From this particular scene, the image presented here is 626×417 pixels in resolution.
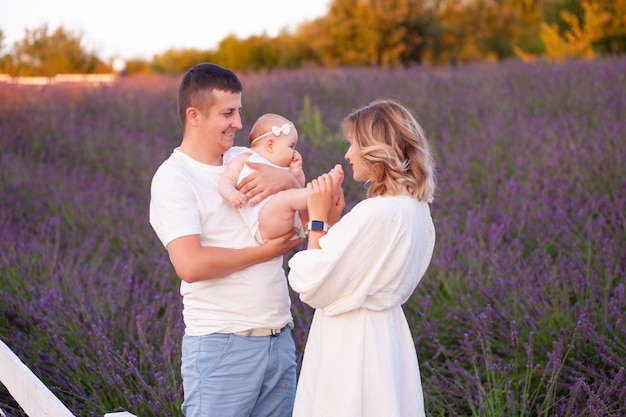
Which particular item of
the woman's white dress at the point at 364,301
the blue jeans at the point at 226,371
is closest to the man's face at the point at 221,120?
the woman's white dress at the point at 364,301

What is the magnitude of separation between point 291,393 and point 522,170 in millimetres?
3877

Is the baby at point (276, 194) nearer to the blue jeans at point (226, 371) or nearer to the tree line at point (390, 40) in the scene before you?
the blue jeans at point (226, 371)

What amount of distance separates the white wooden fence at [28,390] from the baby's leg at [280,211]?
648 millimetres

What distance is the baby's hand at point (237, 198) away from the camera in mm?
2160

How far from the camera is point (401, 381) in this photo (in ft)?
7.03

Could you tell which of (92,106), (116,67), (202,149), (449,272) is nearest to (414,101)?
(92,106)

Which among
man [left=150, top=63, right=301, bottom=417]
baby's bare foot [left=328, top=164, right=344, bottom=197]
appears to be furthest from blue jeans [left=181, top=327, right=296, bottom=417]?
baby's bare foot [left=328, top=164, right=344, bottom=197]

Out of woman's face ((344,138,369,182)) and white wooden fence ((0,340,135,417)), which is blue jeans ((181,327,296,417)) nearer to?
white wooden fence ((0,340,135,417))

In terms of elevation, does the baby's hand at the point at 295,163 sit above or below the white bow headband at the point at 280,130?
below

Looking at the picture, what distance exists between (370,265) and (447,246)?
2.42 meters

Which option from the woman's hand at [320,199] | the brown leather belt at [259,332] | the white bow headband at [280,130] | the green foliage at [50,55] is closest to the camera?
the woman's hand at [320,199]

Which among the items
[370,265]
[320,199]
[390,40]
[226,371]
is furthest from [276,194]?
[390,40]

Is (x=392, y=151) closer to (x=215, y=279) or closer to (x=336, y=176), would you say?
(x=336, y=176)

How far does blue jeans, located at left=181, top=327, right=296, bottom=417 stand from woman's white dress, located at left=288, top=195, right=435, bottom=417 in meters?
0.16
